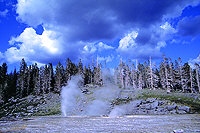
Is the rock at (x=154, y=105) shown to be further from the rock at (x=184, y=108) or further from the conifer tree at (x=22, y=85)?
the conifer tree at (x=22, y=85)

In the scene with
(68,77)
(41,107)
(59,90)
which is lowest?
(41,107)

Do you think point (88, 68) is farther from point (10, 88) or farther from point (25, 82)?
point (10, 88)

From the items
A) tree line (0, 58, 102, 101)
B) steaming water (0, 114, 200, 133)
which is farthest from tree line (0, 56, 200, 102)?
steaming water (0, 114, 200, 133)

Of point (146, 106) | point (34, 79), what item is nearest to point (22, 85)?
point (34, 79)

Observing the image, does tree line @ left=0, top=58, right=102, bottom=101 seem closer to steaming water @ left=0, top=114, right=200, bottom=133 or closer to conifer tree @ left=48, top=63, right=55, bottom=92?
conifer tree @ left=48, top=63, right=55, bottom=92


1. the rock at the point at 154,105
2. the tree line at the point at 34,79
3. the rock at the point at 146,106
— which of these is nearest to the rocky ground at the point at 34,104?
the tree line at the point at 34,79

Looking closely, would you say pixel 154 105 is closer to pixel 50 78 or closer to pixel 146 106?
pixel 146 106

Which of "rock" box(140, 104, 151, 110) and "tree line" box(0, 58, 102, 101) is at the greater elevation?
"tree line" box(0, 58, 102, 101)

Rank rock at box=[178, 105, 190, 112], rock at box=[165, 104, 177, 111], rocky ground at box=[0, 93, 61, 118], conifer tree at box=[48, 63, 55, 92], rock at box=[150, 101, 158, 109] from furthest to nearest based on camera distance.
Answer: conifer tree at box=[48, 63, 55, 92], rocky ground at box=[0, 93, 61, 118], rock at box=[150, 101, 158, 109], rock at box=[165, 104, 177, 111], rock at box=[178, 105, 190, 112]

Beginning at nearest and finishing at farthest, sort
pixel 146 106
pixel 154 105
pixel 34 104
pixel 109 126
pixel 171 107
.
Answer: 1. pixel 109 126
2. pixel 171 107
3. pixel 154 105
4. pixel 146 106
5. pixel 34 104

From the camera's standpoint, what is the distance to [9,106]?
253 ft

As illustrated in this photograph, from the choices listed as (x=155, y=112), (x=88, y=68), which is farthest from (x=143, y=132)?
(x=88, y=68)

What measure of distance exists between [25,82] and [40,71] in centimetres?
1197

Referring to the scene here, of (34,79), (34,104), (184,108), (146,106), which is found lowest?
(34,104)
